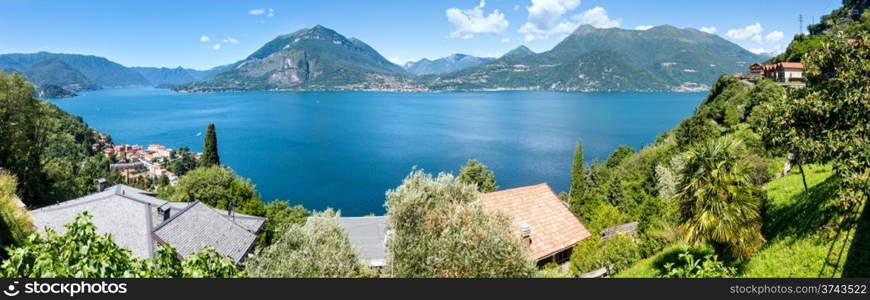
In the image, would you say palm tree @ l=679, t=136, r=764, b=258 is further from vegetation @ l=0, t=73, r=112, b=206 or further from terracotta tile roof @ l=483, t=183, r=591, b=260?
vegetation @ l=0, t=73, r=112, b=206

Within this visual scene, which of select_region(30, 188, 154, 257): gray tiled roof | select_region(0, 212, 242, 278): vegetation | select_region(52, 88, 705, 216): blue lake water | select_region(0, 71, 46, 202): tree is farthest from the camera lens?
select_region(52, 88, 705, 216): blue lake water

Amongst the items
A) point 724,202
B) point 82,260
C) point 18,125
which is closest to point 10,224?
point 82,260

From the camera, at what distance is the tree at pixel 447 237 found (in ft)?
37.4

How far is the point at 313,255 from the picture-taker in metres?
12.6

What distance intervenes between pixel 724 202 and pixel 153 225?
83.6ft

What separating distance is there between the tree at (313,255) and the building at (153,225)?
9.61 m

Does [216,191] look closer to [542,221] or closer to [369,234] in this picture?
[369,234]

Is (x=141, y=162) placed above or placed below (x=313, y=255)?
below

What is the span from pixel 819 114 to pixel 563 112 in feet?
586

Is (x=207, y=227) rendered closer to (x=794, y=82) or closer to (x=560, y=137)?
(x=794, y=82)

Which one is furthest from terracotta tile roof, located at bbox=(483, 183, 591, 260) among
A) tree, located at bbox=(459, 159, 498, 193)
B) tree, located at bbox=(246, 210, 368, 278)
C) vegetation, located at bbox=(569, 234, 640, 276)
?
tree, located at bbox=(459, 159, 498, 193)

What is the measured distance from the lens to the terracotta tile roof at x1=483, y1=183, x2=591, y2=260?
20.0m

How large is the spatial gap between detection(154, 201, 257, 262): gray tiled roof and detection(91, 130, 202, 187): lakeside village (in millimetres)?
67623

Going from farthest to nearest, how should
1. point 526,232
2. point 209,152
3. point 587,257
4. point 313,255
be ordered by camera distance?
point 209,152, point 526,232, point 587,257, point 313,255
